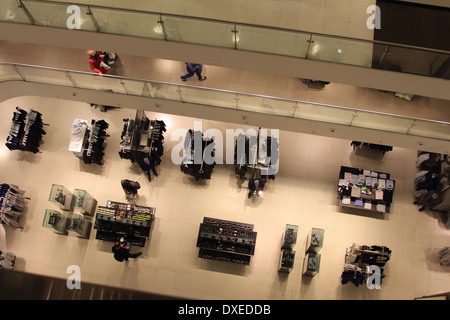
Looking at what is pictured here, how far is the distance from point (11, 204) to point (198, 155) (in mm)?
5548

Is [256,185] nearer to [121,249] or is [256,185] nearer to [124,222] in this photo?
[124,222]

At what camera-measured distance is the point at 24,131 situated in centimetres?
1245

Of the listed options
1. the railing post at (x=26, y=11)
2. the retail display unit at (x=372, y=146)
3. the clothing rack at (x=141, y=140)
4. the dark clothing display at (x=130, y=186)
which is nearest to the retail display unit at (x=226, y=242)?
the dark clothing display at (x=130, y=186)

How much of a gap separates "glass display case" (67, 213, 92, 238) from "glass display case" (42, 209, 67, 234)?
0.64 ft

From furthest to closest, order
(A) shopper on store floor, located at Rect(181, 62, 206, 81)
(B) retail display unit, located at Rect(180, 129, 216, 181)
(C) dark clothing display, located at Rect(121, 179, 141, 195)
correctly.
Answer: (B) retail display unit, located at Rect(180, 129, 216, 181) < (C) dark clothing display, located at Rect(121, 179, 141, 195) < (A) shopper on store floor, located at Rect(181, 62, 206, 81)

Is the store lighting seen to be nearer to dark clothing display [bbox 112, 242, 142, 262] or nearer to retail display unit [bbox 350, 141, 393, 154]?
dark clothing display [bbox 112, 242, 142, 262]

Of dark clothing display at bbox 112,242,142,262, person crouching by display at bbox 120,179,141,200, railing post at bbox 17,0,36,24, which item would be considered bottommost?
dark clothing display at bbox 112,242,142,262

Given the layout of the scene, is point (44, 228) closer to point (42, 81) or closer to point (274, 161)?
point (42, 81)

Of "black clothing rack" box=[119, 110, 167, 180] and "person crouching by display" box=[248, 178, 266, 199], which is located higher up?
"black clothing rack" box=[119, 110, 167, 180]

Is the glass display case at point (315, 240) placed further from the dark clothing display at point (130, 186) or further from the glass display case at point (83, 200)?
the glass display case at point (83, 200)

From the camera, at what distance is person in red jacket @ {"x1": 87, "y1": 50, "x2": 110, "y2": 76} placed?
1081cm

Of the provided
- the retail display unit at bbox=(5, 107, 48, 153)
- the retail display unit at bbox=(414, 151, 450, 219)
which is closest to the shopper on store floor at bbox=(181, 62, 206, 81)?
the retail display unit at bbox=(5, 107, 48, 153)

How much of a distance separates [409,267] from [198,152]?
22.8 feet

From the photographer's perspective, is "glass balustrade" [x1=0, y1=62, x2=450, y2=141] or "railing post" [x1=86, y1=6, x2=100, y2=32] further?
"glass balustrade" [x1=0, y1=62, x2=450, y2=141]
